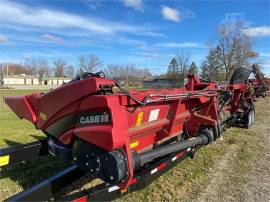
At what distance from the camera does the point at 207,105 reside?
16.8 feet

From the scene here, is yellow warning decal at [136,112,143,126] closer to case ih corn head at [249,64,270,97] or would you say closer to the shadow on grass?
the shadow on grass

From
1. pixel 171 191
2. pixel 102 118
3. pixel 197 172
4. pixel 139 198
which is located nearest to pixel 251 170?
pixel 197 172

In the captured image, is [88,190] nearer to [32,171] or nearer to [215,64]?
[32,171]

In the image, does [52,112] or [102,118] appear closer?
[102,118]

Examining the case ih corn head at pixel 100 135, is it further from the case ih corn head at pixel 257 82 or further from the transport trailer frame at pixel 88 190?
the case ih corn head at pixel 257 82

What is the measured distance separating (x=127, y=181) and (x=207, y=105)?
277 cm

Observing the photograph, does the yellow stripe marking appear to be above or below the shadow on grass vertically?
above

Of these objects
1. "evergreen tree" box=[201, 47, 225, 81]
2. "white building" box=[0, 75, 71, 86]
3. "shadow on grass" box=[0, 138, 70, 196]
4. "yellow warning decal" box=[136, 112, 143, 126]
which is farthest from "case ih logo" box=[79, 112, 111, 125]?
"white building" box=[0, 75, 71, 86]

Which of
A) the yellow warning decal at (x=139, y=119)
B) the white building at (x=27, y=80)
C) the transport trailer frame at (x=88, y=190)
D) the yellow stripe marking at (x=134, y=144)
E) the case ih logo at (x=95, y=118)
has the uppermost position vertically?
the case ih logo at (x=95, y=118)

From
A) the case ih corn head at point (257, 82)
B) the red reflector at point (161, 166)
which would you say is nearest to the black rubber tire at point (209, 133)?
the red reflector at point (161, 166)

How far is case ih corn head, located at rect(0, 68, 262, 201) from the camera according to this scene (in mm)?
2633

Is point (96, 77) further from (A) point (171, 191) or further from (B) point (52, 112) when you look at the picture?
(A) point (171, 191)

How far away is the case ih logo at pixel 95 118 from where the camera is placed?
8.53 ft

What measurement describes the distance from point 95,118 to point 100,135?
0.53 feet
